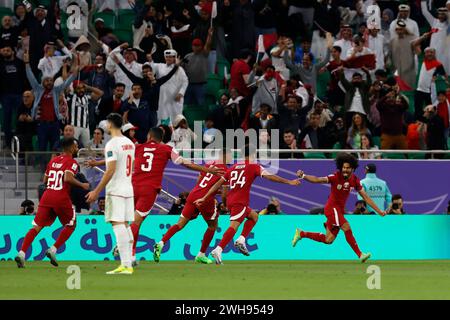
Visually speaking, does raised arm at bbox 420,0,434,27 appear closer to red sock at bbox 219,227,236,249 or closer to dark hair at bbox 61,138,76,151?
red sock at bbox 219,227,236,249

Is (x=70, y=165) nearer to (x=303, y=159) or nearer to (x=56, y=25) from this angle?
(x=303, y=159)

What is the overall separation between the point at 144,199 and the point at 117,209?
3.77 meters

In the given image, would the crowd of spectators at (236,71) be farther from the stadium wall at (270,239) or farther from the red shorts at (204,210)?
the red shorts at (204,210)

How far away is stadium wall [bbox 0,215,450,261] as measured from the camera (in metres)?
27.9

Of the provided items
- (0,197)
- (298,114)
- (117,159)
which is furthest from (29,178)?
(117,159)

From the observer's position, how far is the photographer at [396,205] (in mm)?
29203

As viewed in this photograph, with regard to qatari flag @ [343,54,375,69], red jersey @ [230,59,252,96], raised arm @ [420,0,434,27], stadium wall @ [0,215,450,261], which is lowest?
stadium wall @ [0,215,450,261]

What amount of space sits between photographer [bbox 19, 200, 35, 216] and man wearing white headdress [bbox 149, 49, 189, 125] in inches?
170

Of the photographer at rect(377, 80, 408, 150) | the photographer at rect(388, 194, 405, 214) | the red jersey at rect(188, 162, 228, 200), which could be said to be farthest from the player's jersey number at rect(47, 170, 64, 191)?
the photographer at rect(377, 80, 408, 150)

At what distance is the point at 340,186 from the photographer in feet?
80.8

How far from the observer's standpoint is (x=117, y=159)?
741 inches

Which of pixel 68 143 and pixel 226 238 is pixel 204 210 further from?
pixel 68 143

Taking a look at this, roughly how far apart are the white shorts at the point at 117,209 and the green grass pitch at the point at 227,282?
2.85 ft

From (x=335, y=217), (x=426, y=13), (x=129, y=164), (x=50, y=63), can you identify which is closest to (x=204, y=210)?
(x=335, y=217)
